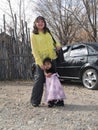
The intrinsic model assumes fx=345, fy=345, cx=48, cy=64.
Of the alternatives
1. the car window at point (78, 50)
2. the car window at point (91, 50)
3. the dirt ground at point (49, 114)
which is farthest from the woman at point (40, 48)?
the car window at point (78, 50)

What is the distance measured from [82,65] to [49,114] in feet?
14.0

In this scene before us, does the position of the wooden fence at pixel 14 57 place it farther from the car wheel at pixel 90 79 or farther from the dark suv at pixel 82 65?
the car wheel at pixel 90 79

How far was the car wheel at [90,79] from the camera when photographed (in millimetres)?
10016

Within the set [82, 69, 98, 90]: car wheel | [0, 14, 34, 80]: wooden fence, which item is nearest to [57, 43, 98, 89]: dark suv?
[82, 69, 98, 90]: car wheel

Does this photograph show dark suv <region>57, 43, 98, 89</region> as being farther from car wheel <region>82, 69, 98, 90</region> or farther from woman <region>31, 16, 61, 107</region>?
woman <region>31, 16, 61, 107</region>

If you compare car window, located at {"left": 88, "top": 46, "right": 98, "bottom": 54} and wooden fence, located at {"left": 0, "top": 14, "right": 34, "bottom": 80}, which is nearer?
car window, located at {"left": 88, "top": 46, "right": 98, "bottom": 54}

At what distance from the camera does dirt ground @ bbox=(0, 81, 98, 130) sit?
573 cm

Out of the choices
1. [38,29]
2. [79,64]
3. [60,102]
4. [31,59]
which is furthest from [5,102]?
[31,59]

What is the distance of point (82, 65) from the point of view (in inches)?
418

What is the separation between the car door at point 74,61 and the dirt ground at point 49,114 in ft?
6.61

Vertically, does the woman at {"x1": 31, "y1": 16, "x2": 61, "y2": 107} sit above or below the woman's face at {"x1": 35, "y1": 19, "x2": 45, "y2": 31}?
below

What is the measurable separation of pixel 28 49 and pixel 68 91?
4547mm

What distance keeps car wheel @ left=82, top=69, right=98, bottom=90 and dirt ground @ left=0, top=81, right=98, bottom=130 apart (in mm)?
1158

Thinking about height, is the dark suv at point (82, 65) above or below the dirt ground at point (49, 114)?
above
